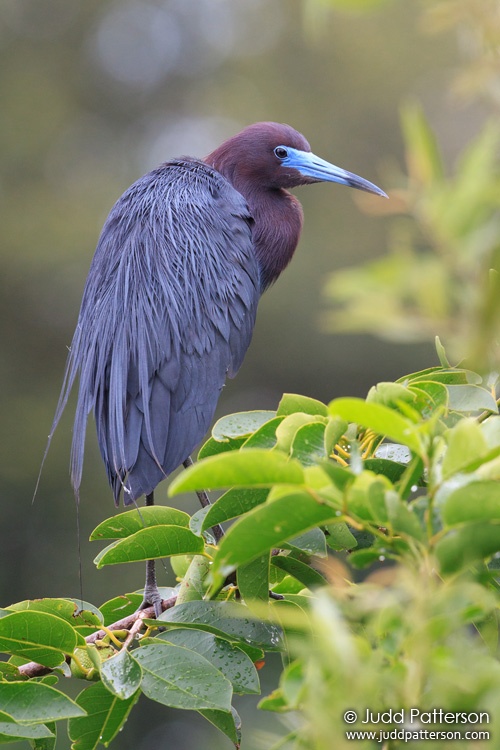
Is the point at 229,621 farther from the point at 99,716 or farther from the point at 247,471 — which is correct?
the point at 247,471

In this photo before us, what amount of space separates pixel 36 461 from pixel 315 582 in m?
6.58

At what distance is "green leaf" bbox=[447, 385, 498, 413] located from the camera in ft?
3.28

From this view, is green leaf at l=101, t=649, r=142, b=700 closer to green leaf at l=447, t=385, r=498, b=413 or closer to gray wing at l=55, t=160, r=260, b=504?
green leaf at l=447, t=385, r=498, b=413

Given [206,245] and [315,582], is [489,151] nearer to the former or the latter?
[315,582]

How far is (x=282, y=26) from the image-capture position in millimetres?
9656

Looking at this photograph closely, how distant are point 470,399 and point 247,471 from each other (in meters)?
0.44

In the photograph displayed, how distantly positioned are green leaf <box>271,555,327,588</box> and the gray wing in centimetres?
75

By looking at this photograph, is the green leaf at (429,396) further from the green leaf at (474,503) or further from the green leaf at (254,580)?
the green leaf at (474,503)

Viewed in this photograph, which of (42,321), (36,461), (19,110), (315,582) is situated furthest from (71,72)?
(315,582)

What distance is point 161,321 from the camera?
2.06m

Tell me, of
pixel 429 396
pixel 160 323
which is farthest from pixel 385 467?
pixel 160 323

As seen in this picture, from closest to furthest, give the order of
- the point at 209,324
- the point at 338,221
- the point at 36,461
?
the point at 209,324 < the point at 36,461 < the point at 338,221

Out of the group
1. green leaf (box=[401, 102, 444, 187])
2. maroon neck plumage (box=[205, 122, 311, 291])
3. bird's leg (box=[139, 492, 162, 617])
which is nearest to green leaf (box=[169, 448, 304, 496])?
green leaf (box=[401, 102, 444, 187])

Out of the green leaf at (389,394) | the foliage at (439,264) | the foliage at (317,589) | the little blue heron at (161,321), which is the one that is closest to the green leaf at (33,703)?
the foliage at (317,589)
